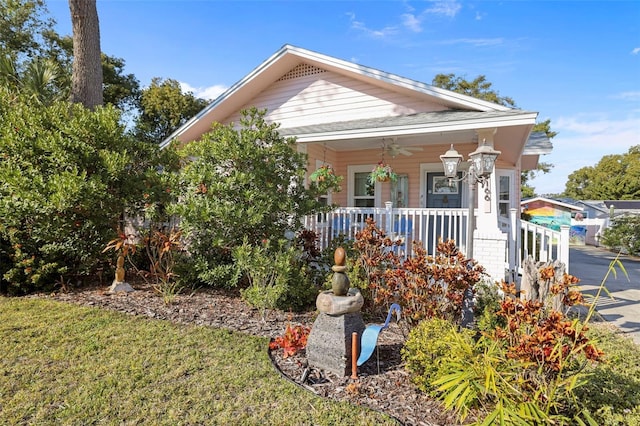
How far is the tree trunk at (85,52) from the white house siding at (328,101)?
12.2 ft

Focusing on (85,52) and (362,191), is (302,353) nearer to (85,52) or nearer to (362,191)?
(362,191)

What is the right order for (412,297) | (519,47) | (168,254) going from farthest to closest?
(519,47)
(168,254)
(412,297)

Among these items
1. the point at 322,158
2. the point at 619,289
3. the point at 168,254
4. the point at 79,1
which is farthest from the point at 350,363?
the point at 79,1

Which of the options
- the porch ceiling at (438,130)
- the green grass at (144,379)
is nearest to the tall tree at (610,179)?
the porch ceiling at (438,130)

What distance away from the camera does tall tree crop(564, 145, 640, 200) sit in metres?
41.7

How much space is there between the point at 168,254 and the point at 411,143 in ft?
20.1

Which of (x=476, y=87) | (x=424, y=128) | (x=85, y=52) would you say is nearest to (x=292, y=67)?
(x=424, y=128)

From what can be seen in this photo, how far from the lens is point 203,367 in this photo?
324 cm

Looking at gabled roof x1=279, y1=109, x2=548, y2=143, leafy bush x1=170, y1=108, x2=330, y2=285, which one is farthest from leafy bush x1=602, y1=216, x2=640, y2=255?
leafy bush x1=170, y1=108, x2=330, y2=285

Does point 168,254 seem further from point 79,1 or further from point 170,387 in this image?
point 79,1

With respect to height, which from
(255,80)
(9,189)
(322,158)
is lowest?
(9,189)

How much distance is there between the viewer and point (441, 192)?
916cm

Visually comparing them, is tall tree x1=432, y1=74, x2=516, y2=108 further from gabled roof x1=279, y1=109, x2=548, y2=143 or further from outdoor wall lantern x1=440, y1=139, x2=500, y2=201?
outdoor wall lantern x1=440, y1=139, x2=500, y2=201

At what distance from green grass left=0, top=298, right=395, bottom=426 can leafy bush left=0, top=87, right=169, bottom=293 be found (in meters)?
1.67
